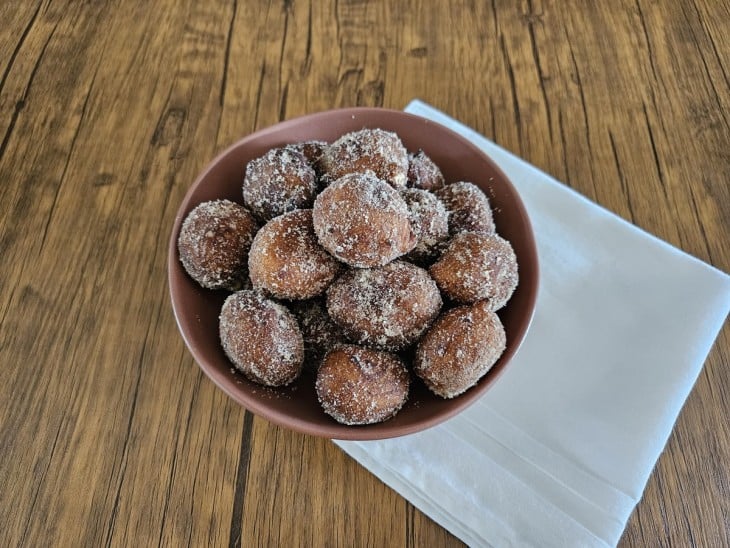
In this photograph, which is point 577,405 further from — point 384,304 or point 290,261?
point 290,261

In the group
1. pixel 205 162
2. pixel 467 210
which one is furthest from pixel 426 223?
pixel 205 162

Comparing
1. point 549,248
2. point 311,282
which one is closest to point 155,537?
point 311,282

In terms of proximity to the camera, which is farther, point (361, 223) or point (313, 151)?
point (313, 151)

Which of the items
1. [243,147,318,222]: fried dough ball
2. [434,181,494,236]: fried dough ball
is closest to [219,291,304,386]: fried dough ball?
[243,147,318,222]: fried dough ball

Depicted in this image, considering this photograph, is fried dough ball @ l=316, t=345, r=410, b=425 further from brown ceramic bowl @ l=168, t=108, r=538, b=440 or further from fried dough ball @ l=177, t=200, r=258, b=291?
fried dough ball @ l=177, t=200, r=258, b=291

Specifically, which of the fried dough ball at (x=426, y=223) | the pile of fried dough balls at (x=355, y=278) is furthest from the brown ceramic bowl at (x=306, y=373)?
the fried dough ball at (x=426, y=223)

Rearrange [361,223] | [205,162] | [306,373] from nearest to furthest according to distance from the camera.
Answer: [361,223], [306,373], [205,162]

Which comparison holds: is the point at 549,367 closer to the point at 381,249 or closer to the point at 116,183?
the point at 381,249

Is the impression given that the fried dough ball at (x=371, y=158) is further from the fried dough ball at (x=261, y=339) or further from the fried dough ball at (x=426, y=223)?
the fried dough ball at (x=261, y=339)
